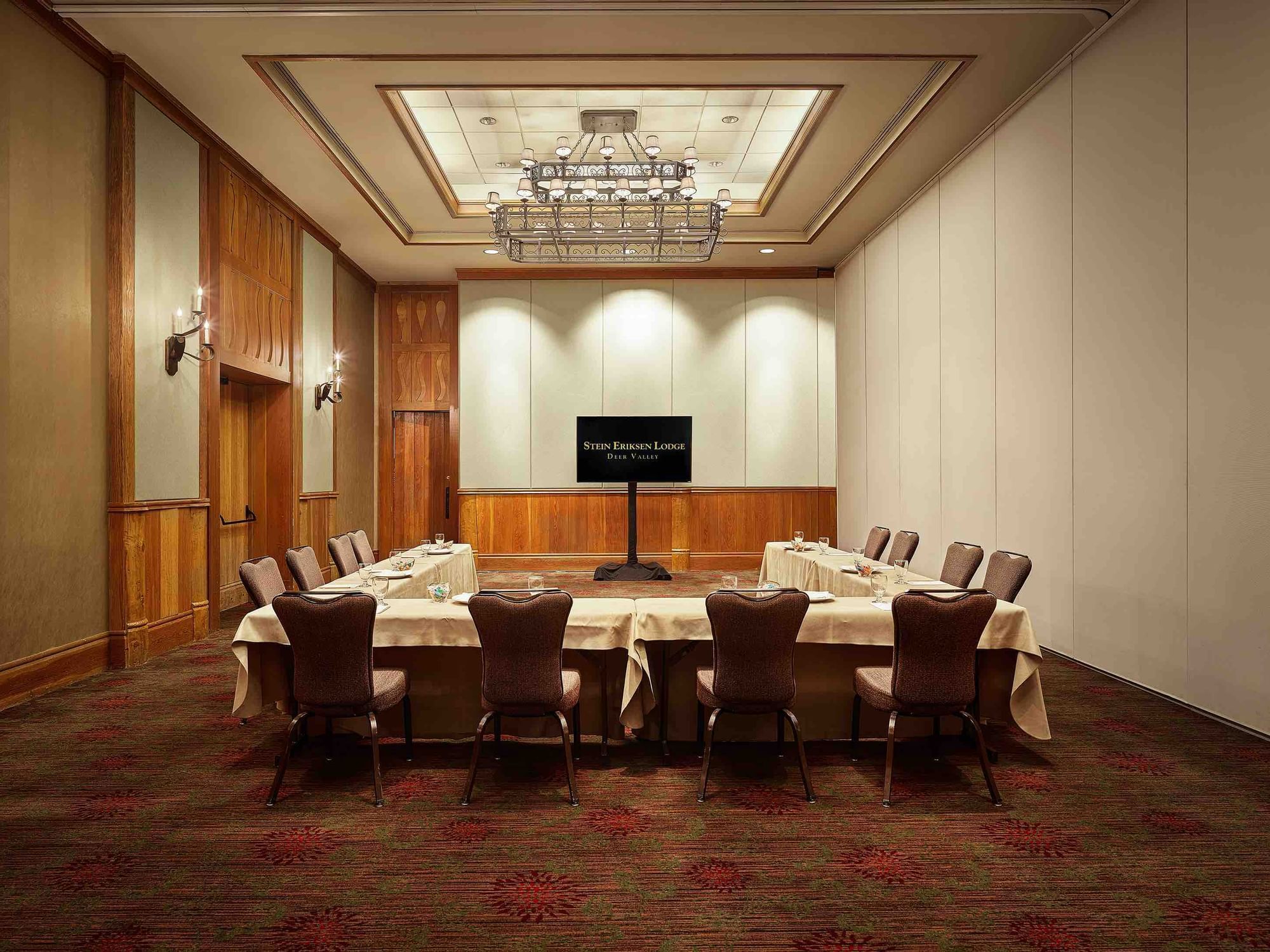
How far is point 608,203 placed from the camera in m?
6.75

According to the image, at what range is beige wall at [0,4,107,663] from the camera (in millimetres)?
4203

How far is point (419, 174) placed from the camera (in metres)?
7.31

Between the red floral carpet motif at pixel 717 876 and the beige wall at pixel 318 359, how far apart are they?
6.79m

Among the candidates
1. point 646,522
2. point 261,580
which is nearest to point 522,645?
point 261,580

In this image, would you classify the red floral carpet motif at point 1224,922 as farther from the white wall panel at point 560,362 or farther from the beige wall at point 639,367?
the white wall panel at point 560,362

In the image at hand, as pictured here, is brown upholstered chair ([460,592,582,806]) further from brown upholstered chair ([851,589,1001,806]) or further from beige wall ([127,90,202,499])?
beige wall ([127,90,202,499])

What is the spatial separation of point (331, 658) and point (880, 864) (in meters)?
2.22

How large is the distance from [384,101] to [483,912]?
5743 mm

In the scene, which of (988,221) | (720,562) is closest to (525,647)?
(988,221)

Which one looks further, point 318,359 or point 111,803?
point 318,359

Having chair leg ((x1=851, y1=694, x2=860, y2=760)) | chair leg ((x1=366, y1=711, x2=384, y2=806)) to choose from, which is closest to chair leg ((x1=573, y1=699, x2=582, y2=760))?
chair leg ((x1=366, y1=711, x2=384, y2=806))

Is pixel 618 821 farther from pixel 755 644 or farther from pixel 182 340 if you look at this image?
pixel 182 340

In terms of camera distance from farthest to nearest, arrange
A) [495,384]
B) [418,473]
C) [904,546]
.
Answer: [418,473], [495,384], [904,546]

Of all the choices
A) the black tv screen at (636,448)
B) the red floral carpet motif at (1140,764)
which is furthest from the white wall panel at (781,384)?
the red floral carpet motif at (1140,764)
